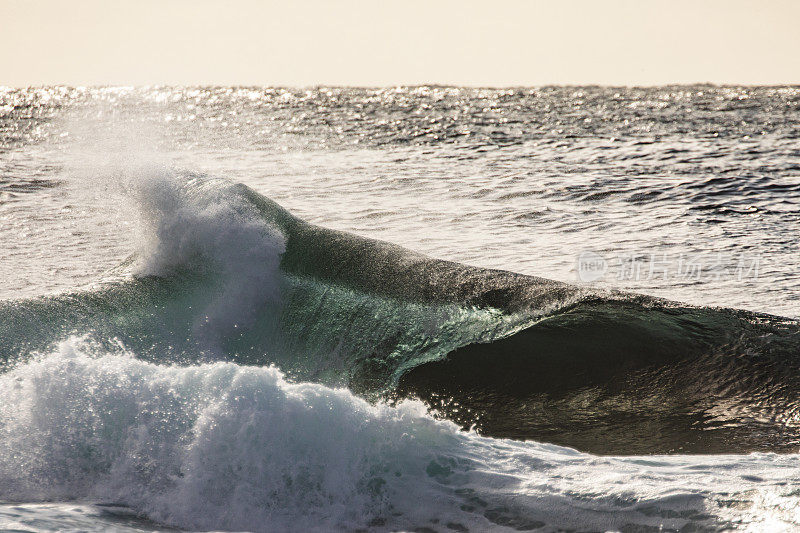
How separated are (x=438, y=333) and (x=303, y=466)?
214 cm

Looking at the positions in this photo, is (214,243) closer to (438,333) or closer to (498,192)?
(438,333)

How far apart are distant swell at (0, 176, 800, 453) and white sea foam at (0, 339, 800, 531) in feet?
2.13

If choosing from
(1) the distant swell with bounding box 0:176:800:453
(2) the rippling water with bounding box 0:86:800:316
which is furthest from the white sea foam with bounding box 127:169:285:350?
(2) the rippling water with bounding box 0:86:800:316

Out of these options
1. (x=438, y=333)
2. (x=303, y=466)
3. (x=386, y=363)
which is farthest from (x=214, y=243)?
(x=303, y=466)

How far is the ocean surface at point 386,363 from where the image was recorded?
3281mm

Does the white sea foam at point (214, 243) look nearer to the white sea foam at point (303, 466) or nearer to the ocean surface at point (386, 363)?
the ocean surface at point (386, 363)

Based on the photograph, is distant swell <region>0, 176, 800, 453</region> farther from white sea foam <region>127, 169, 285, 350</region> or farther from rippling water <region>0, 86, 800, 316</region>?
rippling water <region>0, 86, 800, 316</region>

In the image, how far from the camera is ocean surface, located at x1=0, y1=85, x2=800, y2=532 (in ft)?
10.8

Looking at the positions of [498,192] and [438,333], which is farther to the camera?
[498,192]

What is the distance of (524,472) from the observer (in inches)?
135

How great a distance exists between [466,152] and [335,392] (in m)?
17.8

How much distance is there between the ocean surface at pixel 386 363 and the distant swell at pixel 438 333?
18mm

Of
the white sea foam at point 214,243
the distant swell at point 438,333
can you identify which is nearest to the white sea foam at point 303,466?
the distant swell at point 438,333

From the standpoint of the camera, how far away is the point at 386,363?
523cm
